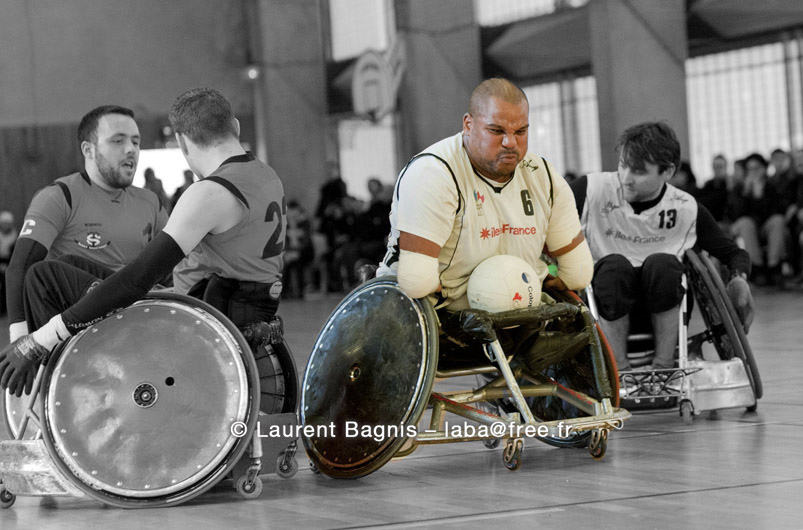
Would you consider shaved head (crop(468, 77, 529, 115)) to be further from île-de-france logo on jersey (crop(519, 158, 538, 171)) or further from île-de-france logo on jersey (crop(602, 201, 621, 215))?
île-de-france logo on jersey (crop(602, 201, 621, 215))

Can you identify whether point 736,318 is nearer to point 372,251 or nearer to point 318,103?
point 372,251

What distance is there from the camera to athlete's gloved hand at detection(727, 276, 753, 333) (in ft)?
19.3

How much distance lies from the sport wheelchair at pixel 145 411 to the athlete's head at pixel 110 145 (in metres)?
1.41

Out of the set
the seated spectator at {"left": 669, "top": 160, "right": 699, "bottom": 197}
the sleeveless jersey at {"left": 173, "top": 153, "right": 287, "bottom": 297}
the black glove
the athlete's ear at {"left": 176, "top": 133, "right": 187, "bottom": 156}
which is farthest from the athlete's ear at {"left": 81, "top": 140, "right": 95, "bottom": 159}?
the seated spectator at {"left": 669, "top": 160, "right": 699, "bottom": 197}

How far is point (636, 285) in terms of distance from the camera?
586 cm

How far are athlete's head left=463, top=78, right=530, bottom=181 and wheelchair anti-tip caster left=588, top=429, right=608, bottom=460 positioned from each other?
1.06 m

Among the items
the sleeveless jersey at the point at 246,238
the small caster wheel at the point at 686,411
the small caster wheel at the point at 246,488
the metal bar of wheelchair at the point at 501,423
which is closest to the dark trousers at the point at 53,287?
the sleeveless jersey at the point at 246,238

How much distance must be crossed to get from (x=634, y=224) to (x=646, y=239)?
0.10 meters

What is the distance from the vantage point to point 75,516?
406 centimetres

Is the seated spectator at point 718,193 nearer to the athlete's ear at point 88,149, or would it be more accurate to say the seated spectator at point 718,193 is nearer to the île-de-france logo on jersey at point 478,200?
the athlete's ear at point 88,149

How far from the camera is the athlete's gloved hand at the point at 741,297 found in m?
5.89

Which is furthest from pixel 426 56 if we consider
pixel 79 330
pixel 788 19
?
pixel 79 330

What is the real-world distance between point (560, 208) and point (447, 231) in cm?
57

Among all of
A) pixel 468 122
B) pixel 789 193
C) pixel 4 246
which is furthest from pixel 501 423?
pixel 4 246
